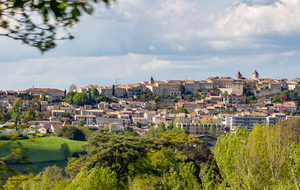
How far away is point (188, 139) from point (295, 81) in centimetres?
7250

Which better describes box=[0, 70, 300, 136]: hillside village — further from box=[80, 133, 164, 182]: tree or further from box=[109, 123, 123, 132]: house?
box=[80, 133, 164, 182]: tree

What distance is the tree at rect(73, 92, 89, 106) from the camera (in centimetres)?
7750

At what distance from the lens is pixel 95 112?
72.8 m

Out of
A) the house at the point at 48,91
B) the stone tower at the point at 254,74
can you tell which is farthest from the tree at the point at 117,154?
the stone tower at the point at 254,74

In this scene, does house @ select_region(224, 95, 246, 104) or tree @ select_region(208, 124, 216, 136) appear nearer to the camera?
tree @ select_region(208, 124, 216, 136)

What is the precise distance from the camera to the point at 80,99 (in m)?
77.6

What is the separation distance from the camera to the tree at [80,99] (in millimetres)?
77500

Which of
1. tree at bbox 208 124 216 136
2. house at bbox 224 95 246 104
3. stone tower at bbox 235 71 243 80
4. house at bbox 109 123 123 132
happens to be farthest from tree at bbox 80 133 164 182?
stone tower at bbox 235 71 243 80

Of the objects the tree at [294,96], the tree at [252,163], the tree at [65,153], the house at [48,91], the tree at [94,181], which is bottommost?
the tree at [65,153]

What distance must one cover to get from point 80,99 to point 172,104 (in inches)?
799

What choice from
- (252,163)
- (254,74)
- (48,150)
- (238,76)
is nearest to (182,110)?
(238,76)

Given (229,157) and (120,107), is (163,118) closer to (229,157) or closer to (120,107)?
(120,107)

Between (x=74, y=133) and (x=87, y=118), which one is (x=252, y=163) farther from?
(x=87, y=118)

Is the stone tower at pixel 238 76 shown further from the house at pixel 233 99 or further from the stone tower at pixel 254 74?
the house at pixel 233 99
